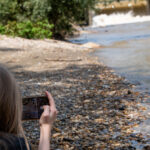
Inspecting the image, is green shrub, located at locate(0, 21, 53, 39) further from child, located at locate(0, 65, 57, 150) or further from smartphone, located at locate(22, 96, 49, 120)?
child, located at locate(0, 65, 57, 150)

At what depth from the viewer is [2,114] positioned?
168cm

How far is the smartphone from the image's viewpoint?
Result: 2062 mm

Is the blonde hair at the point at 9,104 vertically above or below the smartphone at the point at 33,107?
above

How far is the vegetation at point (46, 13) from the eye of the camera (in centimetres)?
1700

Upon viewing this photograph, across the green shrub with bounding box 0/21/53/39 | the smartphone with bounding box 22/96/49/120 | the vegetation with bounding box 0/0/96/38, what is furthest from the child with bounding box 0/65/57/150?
the vegetation with bounding box 0/0/96/38

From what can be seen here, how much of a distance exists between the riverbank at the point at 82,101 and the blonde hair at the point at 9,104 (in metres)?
2.27

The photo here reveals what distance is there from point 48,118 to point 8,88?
0.41 meters

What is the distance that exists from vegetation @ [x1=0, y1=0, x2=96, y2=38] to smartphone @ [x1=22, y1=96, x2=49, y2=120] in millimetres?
13845

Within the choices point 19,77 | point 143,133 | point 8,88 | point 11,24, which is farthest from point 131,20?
point 8,88

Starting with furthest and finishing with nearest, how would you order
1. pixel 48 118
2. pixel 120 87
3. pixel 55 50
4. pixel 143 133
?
pixel 55 50
pixel 120 87
pixel 143 133
pixel 48 118

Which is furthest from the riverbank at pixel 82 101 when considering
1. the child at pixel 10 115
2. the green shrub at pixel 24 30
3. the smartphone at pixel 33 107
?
the green shrub at pixel 24 30

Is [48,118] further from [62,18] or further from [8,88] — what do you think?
[62,18]

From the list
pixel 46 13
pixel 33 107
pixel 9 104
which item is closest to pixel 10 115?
pixel 9 104

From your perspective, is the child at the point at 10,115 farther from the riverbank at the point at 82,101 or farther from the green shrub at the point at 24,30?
the green shrub at the point at 24,30
